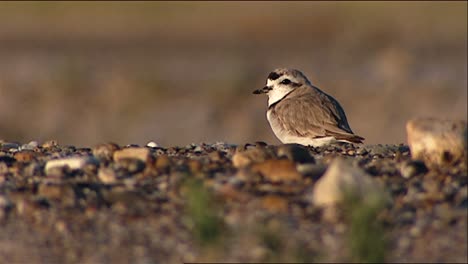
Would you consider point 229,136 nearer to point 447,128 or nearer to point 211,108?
point 211,108

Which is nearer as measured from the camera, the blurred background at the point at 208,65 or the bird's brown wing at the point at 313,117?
the bird's brown wing at the point at 313,117

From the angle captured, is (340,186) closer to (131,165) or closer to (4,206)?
(131,165)

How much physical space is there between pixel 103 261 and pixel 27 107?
16436 mm

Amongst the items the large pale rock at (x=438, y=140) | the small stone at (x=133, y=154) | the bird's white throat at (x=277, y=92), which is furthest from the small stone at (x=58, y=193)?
the bird's white throat at (x=277, y=92)

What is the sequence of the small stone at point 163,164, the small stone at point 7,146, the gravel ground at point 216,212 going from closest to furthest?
1. the gravel ground at point 216,212
2. the small stone at point 163,164
3. the small stone at point 7,146

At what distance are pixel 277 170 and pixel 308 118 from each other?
11.3 ft

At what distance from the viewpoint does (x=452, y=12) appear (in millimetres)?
34656

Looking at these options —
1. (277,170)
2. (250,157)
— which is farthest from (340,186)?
(250,157)

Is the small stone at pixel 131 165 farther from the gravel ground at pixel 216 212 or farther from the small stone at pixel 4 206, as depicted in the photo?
→ the small stone at pixel 4 206

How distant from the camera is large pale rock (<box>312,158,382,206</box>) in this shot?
7.19 m

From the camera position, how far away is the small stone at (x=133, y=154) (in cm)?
857

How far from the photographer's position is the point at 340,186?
720 cm

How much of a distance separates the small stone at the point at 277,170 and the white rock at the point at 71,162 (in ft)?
3.91

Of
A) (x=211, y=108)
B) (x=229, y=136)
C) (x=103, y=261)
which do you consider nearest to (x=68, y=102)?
(x=211, y=108)
